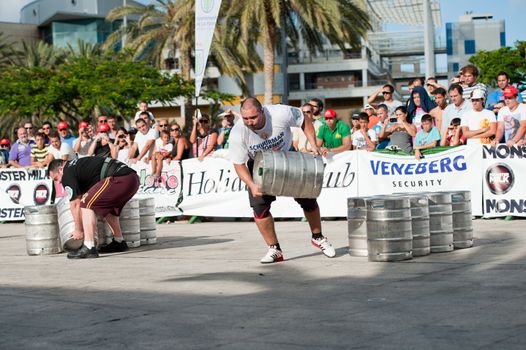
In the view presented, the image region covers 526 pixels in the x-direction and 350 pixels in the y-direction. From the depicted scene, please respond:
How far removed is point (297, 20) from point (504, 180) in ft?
87.1

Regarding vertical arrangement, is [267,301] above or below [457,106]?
below

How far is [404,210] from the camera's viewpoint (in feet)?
32.0

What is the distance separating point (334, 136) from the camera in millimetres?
17078

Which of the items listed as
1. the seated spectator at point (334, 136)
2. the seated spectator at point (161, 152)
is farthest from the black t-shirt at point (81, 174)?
the seated spectator at point (161, 152)

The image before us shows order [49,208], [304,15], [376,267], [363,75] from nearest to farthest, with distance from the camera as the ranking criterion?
[376,267]
[49,208]
[304,15]
[363,75]

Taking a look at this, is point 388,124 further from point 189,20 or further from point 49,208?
point 189,20

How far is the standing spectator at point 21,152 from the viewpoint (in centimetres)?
2141

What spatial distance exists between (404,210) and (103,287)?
3.25m

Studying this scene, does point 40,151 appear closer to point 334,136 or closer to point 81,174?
point 334,136

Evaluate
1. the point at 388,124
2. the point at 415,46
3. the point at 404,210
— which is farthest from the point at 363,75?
the point at 404,210

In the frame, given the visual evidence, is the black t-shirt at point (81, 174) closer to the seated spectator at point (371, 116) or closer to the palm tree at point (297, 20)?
the seated spectator at point (371, 116)

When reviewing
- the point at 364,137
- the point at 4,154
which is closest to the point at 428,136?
the point at 364,137

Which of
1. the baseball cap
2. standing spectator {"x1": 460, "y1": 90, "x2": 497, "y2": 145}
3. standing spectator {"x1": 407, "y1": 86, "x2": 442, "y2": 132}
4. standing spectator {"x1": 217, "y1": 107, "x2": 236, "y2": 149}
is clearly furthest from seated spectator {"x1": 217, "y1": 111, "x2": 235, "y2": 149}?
the baseball cap

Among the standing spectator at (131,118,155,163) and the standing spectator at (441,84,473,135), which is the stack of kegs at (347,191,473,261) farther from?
the standing spectator at (131,118,155,163)
